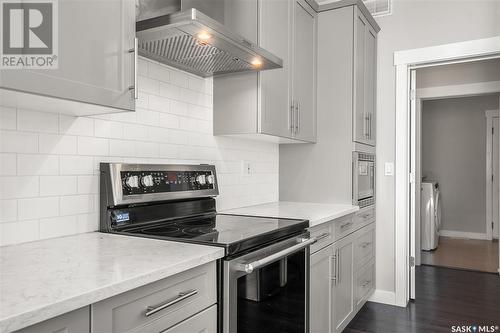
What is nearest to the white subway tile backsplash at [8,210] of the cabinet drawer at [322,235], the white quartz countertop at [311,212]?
the white quartz countertop at [311,212]

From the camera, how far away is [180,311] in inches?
45.8

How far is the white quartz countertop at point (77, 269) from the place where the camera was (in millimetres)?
788

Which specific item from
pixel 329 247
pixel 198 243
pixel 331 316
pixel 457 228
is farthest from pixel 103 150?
pixel 457 228

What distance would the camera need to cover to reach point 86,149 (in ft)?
5.35

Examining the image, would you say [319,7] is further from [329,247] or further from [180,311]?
[180,311]

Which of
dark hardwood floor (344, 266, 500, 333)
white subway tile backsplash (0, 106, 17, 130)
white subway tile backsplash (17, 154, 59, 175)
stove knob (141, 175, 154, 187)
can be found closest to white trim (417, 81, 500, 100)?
dark hardwood floor (344, 266, 500, 333)

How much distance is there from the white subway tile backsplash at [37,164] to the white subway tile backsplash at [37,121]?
0.10 metres

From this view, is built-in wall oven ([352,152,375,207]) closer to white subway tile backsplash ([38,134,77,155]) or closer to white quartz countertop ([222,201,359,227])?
white quartz countertop ([222,201,359,227])

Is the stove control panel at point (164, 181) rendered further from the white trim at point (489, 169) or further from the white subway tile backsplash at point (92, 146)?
the white trim at point (489, 169)

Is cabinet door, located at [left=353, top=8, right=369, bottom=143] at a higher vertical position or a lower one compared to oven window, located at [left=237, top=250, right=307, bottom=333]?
higher

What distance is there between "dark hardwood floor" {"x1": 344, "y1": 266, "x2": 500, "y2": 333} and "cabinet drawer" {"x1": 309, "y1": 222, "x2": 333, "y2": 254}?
85 centimetres

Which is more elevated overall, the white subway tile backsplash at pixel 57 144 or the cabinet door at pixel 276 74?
the cabinet door at pixel 276 74

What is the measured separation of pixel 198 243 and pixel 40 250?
53 cm

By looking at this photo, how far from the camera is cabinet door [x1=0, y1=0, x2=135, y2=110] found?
1101mm
